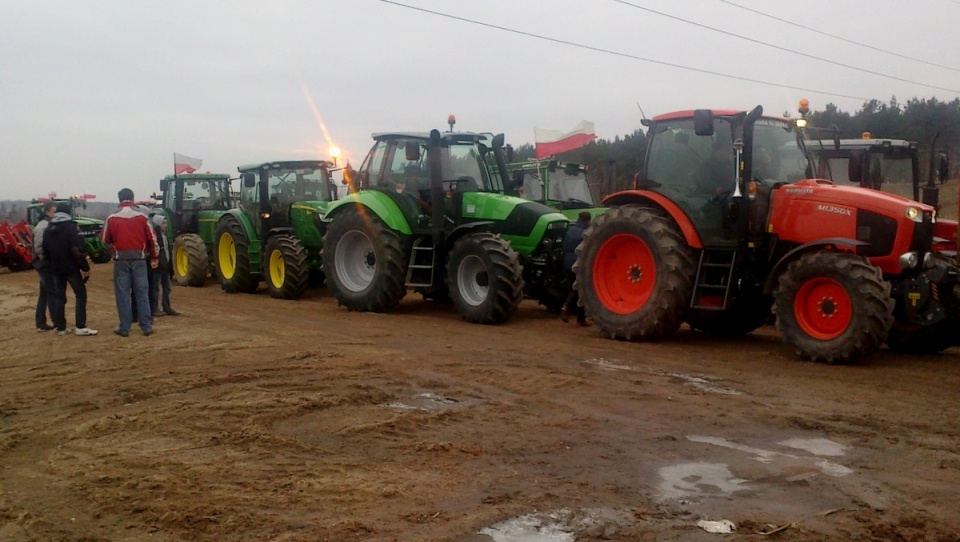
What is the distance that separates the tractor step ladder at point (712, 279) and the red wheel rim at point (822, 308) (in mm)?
854

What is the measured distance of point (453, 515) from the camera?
13.4 feet

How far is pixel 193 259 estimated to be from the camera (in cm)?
1709

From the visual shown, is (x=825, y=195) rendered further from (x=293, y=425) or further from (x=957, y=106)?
(x=957, y=106)

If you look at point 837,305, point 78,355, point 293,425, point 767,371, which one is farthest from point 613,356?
point 78,355

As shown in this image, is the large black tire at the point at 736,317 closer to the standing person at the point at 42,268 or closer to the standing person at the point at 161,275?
the standing person at the point at 161,275

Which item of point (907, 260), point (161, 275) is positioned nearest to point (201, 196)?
point (161, 275)

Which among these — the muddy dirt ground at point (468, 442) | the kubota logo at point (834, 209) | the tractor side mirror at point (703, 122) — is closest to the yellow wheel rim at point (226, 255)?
the muddy dirt ground at point (468, 442)

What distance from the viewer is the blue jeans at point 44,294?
10.2 m

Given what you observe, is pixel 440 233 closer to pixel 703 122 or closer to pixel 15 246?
pixel 703 122

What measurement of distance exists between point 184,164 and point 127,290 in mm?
11521

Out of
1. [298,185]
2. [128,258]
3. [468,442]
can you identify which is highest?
[298,185]

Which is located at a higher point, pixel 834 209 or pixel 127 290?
pixel 834 209

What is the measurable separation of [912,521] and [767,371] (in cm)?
390

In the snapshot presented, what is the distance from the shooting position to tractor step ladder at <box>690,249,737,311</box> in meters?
8.96
